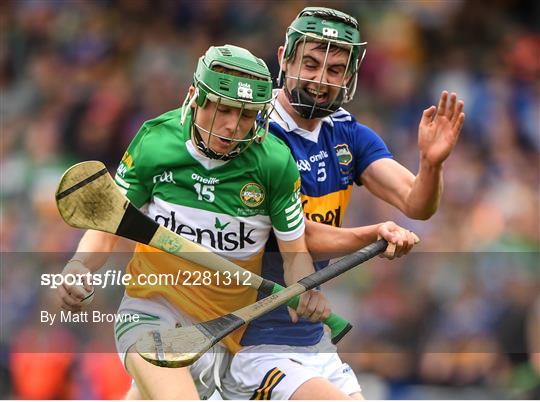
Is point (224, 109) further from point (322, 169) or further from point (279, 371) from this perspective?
point (279, 371)

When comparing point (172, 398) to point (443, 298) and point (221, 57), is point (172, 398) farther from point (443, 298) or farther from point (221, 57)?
point (443, 298)

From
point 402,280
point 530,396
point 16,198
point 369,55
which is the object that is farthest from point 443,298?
point 16,198

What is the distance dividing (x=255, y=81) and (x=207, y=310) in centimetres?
83

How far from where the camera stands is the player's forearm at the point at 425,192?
3941 millimetres

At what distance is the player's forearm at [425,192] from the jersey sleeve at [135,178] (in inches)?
36.8

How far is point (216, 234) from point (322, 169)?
51 cm

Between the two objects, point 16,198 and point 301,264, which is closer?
point 301,264

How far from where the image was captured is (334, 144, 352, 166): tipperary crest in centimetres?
416

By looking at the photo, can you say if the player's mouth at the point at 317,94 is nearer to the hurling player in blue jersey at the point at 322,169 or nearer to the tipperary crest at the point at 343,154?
the hurling player in blue jersey at the point at 322,169

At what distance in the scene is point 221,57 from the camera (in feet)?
12.3

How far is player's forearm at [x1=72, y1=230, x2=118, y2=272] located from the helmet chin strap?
790mm
